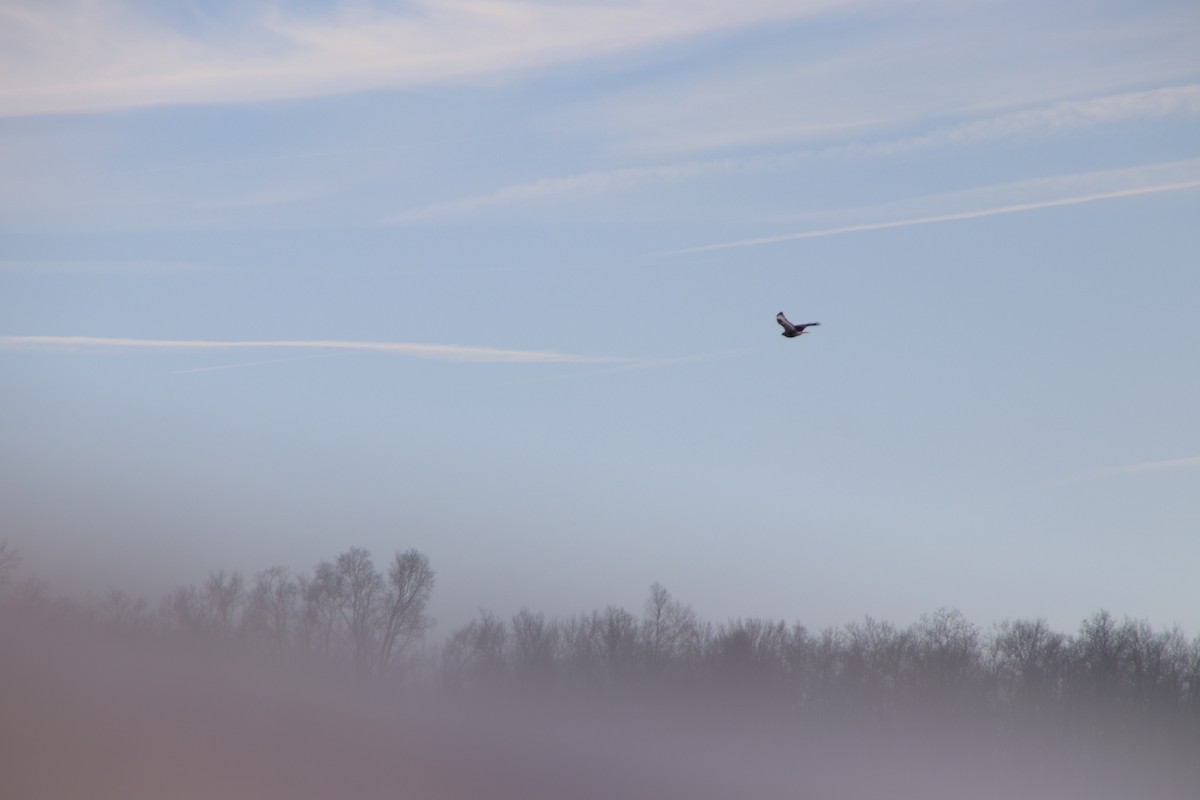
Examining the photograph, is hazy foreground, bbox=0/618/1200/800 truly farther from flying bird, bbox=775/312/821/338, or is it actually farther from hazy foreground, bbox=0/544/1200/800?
flying bird, bbox=775/312/821/338

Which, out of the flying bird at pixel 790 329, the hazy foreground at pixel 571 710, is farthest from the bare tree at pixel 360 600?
the flying bird at pixel 790 329

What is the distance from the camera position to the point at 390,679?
86.0 metres

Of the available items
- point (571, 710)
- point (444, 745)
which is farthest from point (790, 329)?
point (571, 710)

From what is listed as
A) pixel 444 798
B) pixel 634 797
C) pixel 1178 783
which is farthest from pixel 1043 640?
pixel 444 798

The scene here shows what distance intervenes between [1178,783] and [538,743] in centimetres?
3542

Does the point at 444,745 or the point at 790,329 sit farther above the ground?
the point at 790,329

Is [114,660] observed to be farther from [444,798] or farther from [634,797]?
[634,797]

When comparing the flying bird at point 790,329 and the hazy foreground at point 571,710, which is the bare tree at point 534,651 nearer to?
the hazy foreground at point 571,710

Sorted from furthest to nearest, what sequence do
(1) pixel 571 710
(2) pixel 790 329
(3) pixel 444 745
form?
1. (1) pixel 571 710
2. (3) pixel 444 745
3. (2) pixel 790 329

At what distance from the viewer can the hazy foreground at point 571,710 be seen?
50.4 m

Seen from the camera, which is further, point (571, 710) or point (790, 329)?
point (571, 710)

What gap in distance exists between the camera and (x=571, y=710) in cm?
8556

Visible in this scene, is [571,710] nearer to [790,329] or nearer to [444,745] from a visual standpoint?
[444,745]

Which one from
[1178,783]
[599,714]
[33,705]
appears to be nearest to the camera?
[33,705]
